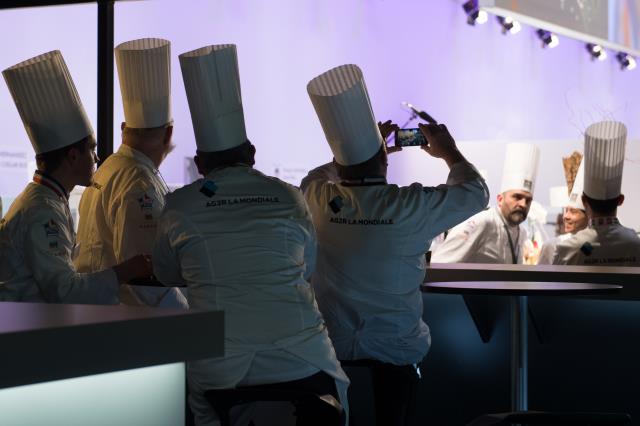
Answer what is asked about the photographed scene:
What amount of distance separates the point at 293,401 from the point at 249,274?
30 centimetres

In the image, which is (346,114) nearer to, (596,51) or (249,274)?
(249,274)

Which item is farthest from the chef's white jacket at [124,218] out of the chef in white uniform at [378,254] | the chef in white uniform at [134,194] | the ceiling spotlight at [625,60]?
the ceiling spotlight at [625,60]

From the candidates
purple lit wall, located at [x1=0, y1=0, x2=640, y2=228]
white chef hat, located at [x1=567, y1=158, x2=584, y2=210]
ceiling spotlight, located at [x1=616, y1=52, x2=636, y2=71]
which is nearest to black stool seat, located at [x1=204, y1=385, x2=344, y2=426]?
purple lit wall, located at [x1=0, y1=0, x2=640, y2=228]

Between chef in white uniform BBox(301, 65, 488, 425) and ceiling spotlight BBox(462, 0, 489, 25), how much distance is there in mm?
4644

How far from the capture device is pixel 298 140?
6.23m

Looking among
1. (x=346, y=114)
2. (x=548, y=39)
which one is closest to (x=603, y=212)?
(x=346, y=114)

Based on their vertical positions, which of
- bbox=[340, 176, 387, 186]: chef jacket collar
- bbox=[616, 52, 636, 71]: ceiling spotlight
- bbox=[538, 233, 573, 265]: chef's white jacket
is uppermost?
bbox=[340, 176, 387, 186]: chef jacket collar

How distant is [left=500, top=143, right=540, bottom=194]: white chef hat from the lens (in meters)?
6.27

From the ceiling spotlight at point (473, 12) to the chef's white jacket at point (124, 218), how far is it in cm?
455

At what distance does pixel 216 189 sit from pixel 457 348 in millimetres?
1798

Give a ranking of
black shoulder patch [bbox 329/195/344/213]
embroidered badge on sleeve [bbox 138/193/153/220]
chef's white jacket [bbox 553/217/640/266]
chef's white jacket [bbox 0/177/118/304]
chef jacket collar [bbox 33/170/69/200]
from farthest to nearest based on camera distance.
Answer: chef's white jacket [bbox 553/217/640/266]
embroidered badge on sleeve [bbox 138/193/153/220]
black shoulder patch [bbox 329/195/344/213]
chef jacket collar [bbox 33/170/69/200]
chef's white jacket [bbox 0/177/118/304]

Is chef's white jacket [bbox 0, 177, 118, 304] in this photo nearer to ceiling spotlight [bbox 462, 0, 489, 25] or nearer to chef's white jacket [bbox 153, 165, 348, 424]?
chef's white jacket [bbox 153, 165, 348, 424]

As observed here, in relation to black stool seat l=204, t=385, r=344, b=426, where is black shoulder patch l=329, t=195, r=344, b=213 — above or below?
above

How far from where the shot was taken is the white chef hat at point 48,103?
2.80 m
